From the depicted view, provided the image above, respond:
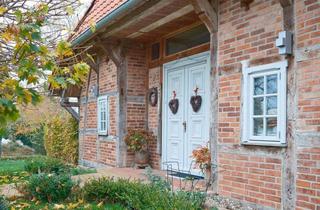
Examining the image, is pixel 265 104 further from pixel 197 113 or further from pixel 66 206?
pixel 66 206

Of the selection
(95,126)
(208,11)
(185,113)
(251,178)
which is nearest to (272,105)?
(251,178)

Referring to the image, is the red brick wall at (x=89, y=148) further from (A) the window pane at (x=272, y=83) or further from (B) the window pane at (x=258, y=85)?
(A) the window pane at (x=272, y=83)

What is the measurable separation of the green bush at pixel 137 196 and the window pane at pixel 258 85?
5.18ft

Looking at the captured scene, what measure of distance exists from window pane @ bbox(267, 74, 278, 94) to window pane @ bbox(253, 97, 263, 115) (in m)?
0.19

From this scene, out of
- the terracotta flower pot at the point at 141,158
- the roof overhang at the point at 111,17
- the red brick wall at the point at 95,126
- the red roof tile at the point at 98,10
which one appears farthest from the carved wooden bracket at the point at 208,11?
the red brick wall at the point at 95,126

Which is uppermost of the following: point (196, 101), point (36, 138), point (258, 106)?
point (196, 101)

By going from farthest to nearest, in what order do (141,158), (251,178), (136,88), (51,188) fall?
(136,88) → (141,158) → (51,188) → (251,178)

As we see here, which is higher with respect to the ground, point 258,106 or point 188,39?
point 188,39

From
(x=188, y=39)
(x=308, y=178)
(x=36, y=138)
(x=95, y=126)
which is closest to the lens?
(x=308, y=178)

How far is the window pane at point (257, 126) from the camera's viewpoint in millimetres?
5023

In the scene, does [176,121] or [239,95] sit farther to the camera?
[176,121]

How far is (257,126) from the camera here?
5.09 m

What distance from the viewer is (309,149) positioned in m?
4.23

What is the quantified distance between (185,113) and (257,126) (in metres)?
2.95
